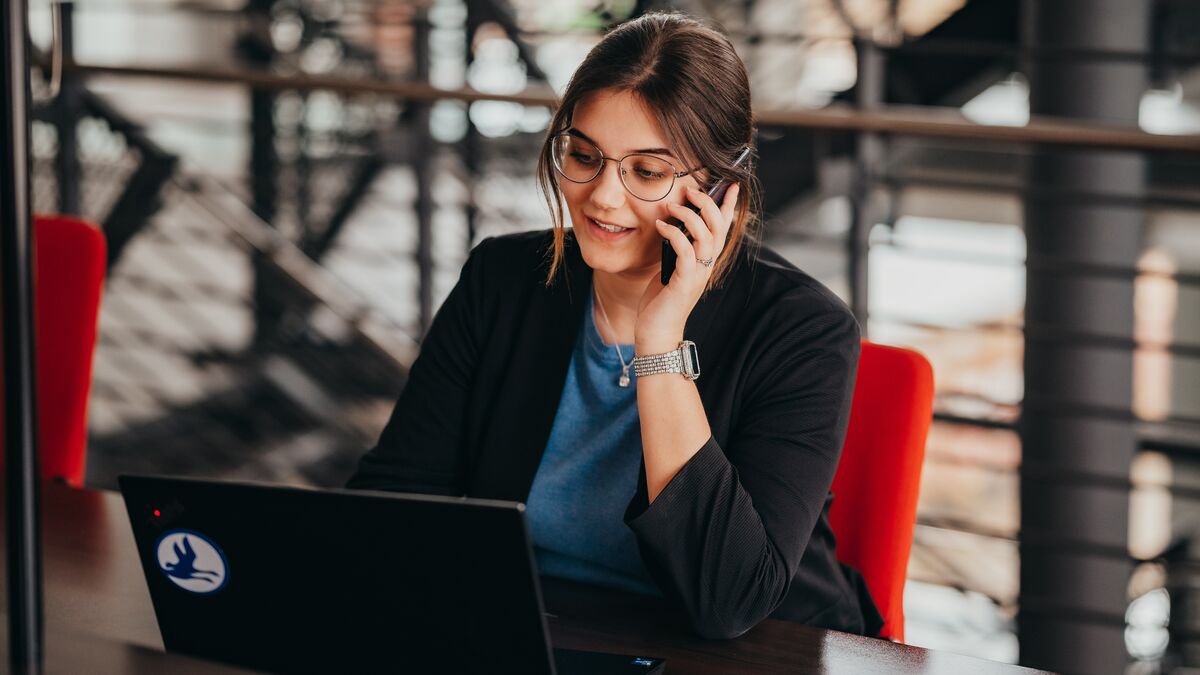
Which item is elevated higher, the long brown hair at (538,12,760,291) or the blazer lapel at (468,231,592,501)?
the long brown hair at (538,12,760,291)

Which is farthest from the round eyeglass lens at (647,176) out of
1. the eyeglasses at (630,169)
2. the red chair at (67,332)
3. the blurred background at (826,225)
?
the blurred background at (826,225)

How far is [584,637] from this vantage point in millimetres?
1025

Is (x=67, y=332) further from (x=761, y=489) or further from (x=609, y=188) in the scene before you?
(x=761, y=489)

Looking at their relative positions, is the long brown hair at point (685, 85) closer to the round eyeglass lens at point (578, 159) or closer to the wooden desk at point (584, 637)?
the round eyeglass lens at point (578, 159)

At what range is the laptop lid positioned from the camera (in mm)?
790

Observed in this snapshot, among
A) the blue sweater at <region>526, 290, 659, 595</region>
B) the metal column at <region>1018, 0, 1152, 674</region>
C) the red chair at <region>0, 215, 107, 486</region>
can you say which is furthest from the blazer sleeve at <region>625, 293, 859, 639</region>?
the metal column at <region>1018, 0, 1152, 674</region>

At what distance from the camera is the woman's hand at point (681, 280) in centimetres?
121

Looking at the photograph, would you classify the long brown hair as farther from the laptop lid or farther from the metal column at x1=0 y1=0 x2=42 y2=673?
the metal column at x1=0 y1=0 x2=42 y2=673

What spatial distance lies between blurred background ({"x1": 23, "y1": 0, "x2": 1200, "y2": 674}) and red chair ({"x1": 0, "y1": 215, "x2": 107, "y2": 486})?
94 cm

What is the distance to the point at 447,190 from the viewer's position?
583cm

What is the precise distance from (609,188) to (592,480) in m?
0.31

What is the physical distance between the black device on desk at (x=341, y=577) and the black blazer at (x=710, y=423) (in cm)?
29

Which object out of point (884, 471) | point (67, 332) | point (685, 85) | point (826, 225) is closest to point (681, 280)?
point (685, 85)

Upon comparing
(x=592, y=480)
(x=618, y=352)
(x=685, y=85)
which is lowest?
(x=592, y=480)
